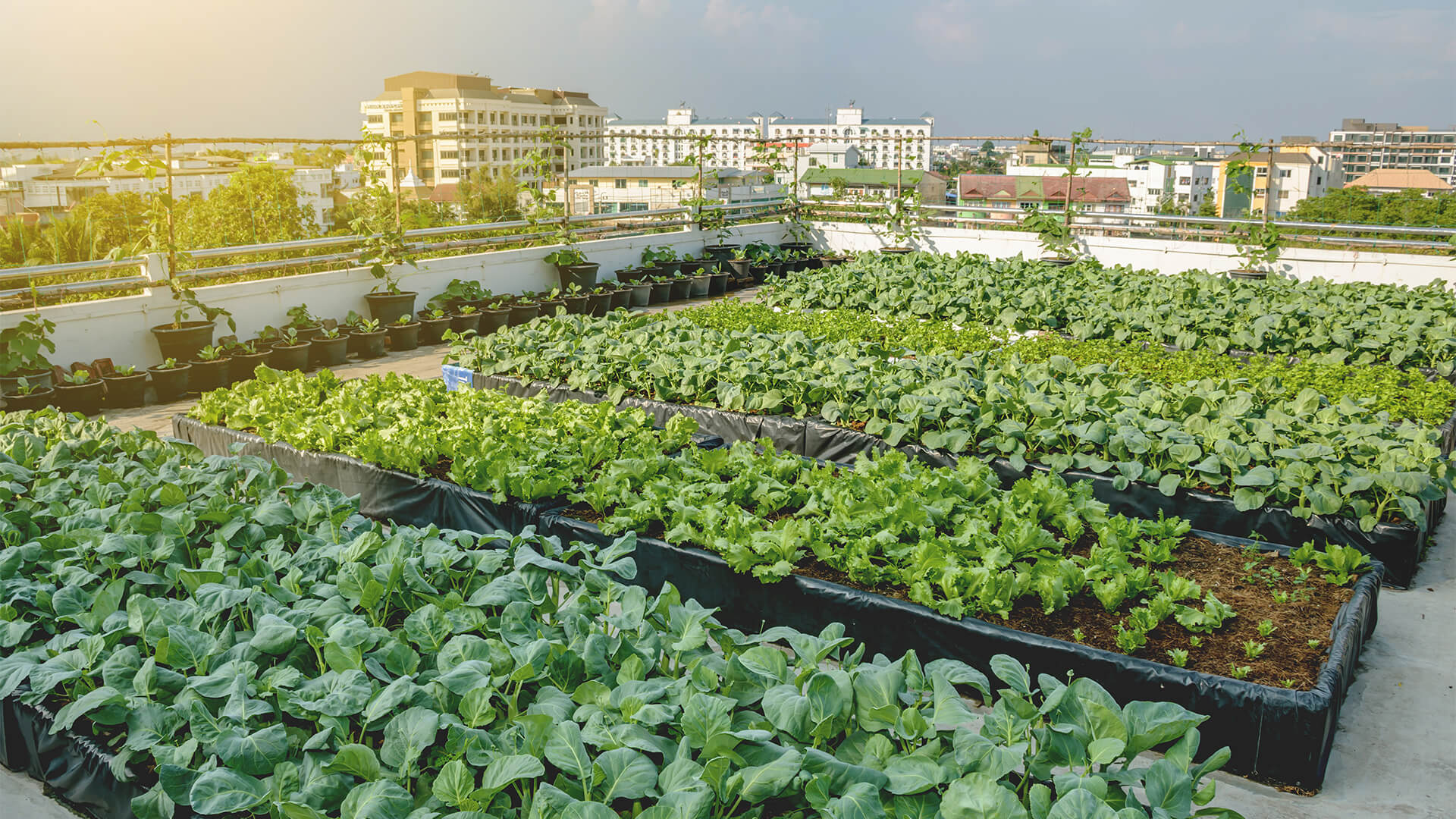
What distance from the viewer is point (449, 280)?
10.7m

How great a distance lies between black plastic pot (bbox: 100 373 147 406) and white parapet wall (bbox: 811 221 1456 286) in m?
10.3

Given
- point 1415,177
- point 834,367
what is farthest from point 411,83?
point 834,367

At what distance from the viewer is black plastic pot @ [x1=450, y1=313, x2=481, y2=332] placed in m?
9.92

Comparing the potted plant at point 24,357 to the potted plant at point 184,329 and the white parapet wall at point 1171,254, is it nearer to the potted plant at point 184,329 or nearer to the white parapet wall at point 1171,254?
the potted plant at point 184,329

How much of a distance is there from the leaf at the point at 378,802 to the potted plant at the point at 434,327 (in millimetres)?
8400

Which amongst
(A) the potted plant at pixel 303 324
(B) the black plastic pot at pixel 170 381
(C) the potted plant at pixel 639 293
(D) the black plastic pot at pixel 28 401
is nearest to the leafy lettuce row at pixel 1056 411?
(B) the black plastic pot at pixel 170 381

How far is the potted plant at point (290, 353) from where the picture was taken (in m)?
8.38

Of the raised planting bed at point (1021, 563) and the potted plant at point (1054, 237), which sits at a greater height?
the potted plant at point (1054, 237)

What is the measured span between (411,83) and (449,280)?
88.9 metres

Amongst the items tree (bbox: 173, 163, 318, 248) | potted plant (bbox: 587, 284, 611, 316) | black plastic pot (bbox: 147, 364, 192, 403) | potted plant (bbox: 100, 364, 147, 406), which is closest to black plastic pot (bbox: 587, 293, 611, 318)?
potted plant (bbox: 587, 284, 611, 316)

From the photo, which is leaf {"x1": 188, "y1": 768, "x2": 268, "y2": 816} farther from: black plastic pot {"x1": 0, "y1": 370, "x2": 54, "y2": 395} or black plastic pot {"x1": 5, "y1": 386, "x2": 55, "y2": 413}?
black plastic pot {"x1": 0, "y1": 370, "x2": 54, "y2": 395}

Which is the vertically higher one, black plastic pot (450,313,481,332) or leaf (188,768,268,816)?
black plastic pot (450,313,481,332)

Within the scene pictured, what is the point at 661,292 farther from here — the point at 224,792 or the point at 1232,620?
the point at 224,792

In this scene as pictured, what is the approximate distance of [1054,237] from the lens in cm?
1316
